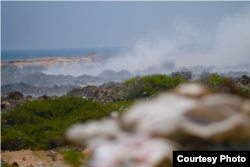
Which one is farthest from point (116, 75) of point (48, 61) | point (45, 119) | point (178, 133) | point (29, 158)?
point (178, 133)

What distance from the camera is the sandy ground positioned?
4.32m

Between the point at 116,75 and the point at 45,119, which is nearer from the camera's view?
the point at 45,119

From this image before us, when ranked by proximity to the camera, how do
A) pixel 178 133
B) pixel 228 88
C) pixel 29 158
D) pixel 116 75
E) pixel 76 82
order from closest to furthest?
pixel 178 133 → pixel 228 88 → pixel 29 158 → pixel 76 82 → pixel 116 75

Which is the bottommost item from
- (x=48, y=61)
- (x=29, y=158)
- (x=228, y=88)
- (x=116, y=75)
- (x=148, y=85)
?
(x=29, y=158)

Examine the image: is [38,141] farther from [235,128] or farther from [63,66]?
[63,66]

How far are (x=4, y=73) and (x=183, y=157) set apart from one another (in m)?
30.4

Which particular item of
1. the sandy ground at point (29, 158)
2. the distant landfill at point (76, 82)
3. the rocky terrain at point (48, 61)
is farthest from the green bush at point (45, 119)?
the rocky terrain at point (48, 61)

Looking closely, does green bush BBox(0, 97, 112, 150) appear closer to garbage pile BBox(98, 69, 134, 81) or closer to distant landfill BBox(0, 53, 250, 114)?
distant landfill BBox(0, 53, 250, 114)

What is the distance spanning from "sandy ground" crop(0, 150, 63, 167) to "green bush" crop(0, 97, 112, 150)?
12.3 inches

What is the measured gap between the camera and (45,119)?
754cm

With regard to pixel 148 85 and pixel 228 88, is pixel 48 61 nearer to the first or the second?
pixel 148 85

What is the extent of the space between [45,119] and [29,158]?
2.97 meters

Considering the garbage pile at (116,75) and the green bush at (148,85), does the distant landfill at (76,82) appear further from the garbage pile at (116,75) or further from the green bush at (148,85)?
the green bush at (148,85)

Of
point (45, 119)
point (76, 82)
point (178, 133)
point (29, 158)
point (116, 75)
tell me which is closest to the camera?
point (178, 133)
